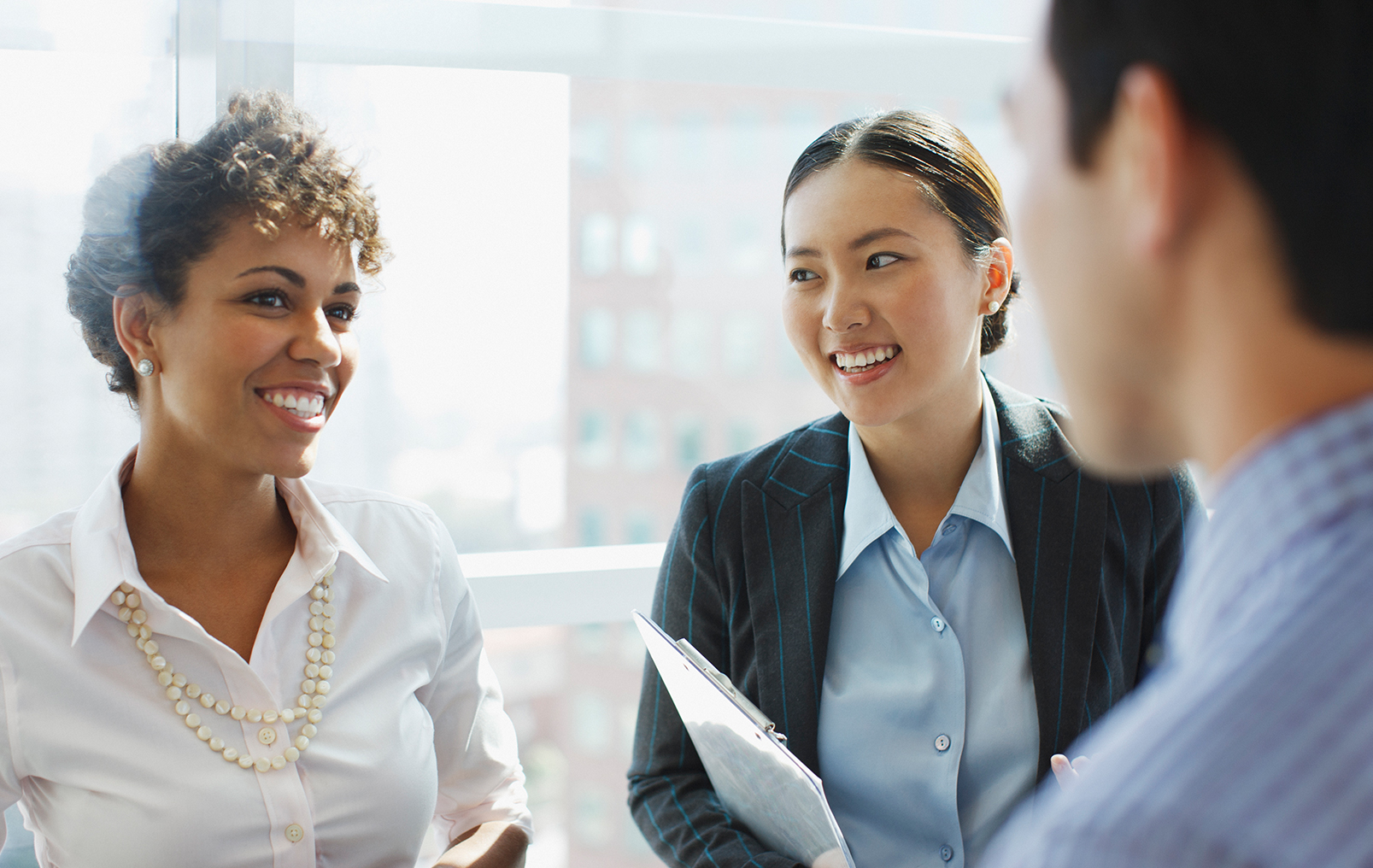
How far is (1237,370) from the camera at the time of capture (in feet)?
1.66

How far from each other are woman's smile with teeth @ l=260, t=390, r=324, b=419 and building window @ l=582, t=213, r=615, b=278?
45.7 inches

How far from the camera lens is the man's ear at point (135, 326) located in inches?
55.4

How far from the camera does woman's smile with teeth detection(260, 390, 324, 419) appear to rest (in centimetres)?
143

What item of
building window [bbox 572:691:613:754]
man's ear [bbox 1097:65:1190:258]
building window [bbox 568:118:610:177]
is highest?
building window [bbox 568:118:610:177]

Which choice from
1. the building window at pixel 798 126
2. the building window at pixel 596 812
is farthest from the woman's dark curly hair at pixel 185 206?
the building window at pixel 596 812

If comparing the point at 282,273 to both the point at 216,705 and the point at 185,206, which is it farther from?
the point at 216,705

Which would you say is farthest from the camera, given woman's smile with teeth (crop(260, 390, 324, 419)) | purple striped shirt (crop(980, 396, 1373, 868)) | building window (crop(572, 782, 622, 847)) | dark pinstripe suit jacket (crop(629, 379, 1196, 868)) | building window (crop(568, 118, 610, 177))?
building window (crop(572, 782, 622, 847))

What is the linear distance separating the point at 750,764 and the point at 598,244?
61.6 inches

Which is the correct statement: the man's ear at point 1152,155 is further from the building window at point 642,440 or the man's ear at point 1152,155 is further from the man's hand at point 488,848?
the building window at point 642,440

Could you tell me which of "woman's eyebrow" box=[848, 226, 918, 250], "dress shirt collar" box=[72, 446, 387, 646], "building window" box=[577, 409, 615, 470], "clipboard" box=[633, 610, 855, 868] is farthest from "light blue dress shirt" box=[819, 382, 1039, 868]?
"building window" box=[577, 409, 615, 470]

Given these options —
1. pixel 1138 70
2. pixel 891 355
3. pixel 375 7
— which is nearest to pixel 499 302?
pixel 375 7

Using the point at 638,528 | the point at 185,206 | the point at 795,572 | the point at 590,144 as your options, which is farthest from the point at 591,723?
the point at 185,206

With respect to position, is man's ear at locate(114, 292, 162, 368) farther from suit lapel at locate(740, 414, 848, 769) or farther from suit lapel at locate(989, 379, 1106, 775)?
suit lapel at locate(989, 379, 1106, 775)

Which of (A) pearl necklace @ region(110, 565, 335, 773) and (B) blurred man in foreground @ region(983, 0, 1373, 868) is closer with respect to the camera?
(B) blurred man in foreground @ region(983, 0, 1373, 868)
